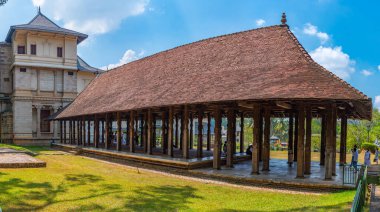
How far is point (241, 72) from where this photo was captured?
1484 cm

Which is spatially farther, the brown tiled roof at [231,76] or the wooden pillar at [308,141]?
the wooden pillar at [308,141]

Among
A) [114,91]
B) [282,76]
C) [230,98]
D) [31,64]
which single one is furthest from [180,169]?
[31,64]

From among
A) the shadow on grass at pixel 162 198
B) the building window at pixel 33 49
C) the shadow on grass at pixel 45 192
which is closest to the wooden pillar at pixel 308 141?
the shadow on grass at pixel 162 198

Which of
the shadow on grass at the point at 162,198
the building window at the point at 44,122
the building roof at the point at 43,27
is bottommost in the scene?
the shadow on grass at the point at 162,198

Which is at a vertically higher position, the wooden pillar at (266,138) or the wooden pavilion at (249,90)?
the wooden pavilion at (249,90)

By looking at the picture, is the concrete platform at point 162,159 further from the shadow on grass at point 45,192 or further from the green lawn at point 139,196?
the shadow on grass at point 45,192

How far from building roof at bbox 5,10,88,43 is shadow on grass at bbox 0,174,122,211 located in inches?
1059

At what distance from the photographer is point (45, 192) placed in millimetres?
10414

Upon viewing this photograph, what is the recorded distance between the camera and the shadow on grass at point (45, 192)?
886cm

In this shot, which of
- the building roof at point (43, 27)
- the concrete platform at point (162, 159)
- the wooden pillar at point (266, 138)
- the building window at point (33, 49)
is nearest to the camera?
the wooden pillar at point (266, 138)

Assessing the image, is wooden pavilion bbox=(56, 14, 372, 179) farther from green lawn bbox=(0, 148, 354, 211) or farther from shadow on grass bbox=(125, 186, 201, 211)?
shadow on grass bbox=(125, 186, 201, 211)

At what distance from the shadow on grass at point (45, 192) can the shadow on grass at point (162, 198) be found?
84 cm

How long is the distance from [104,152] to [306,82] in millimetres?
13799

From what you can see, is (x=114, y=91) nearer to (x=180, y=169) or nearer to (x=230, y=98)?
(x=180, y=169)
